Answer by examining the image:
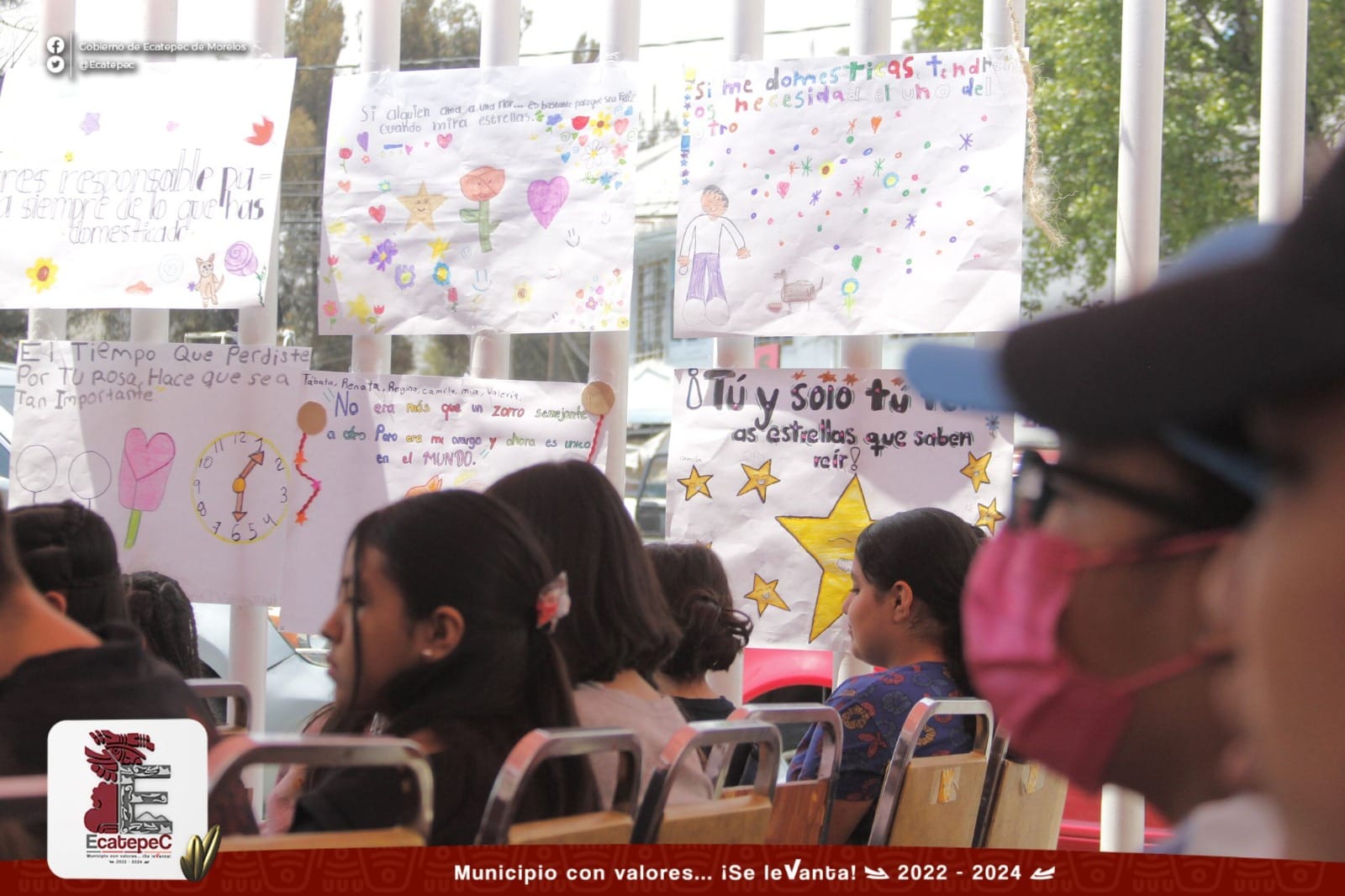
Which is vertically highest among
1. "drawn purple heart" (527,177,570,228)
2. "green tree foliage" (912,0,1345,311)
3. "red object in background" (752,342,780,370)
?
"green tree foliage" (912,0,1345,311)

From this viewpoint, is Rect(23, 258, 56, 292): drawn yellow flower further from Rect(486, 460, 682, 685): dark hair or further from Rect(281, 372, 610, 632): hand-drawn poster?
Rect(486, 460, 682, 685): dark hair

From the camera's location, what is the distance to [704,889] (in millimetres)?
1828

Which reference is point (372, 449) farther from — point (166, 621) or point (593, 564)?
point (593, 564)

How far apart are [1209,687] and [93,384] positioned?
298 centimetres

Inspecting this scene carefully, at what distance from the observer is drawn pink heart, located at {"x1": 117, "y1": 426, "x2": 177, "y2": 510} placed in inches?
123

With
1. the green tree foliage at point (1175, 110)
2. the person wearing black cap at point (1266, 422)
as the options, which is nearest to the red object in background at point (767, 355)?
the person wearing black cap at point (1266, 422)

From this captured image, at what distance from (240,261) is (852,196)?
52.7 inches

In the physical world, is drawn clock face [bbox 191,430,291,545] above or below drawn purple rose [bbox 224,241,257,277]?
below

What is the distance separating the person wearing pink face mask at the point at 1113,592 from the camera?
1.97ft

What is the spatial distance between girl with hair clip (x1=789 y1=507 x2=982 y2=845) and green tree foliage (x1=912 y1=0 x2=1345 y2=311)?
23.1 feet

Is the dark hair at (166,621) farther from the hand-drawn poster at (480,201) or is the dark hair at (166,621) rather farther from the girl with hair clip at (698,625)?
the girl with hair clip at (698,625)

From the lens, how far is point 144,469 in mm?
3143

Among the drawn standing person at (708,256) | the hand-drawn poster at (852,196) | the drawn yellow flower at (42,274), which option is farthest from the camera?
the drawn yellow flower at (42,274)

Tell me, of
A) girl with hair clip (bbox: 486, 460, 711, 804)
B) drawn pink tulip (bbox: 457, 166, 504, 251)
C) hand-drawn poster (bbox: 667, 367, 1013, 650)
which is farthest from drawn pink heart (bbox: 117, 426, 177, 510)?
girl with hair clip (bbox: 486, 460, 711, 804)
